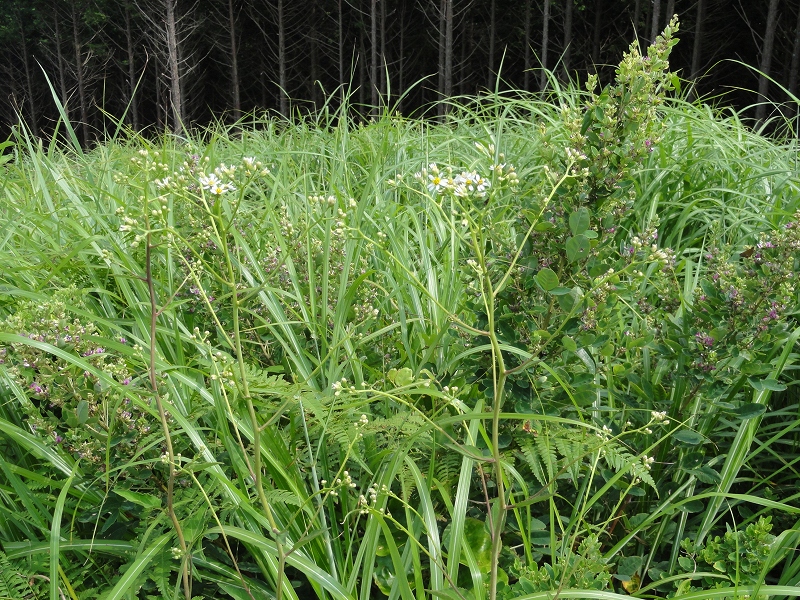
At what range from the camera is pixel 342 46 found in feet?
71.5

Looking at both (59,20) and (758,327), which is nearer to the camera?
(758,327)

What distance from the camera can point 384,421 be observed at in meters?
1.38

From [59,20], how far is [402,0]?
13.4 metres

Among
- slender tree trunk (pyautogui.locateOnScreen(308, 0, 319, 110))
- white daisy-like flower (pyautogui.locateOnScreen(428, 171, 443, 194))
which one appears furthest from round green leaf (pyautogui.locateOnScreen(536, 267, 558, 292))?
slender tree trunk (pyautogui.locateOnScreen(308, 0, 319, 110))

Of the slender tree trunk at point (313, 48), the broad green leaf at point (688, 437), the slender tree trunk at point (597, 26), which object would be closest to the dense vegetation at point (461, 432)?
the broad green leaf at point (688, 437)

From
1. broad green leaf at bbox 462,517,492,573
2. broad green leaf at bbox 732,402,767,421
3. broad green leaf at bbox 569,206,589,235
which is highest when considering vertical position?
broad green leaf at bbox 569,206,589,235

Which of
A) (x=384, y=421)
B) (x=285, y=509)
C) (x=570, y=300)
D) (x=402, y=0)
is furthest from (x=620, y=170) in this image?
(x=402, y=0)

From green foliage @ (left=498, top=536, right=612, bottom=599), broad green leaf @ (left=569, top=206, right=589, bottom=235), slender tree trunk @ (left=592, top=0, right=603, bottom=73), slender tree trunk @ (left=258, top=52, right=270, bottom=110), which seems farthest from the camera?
slender tree trunk @ (left=258, top=52, right=270, bottom=110)

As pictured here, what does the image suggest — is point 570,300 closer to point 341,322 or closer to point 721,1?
point 341,322

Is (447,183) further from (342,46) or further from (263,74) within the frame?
(263,74)

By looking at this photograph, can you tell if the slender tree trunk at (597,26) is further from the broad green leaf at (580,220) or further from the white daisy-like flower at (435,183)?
the white daisy-like flower at (435,183)

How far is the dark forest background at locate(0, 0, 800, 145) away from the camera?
56.6 ft

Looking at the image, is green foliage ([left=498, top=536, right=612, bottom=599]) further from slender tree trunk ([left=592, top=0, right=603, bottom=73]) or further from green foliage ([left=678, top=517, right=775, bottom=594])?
slender tree trunk ([left=592, top=0, right=603, bottom=73])

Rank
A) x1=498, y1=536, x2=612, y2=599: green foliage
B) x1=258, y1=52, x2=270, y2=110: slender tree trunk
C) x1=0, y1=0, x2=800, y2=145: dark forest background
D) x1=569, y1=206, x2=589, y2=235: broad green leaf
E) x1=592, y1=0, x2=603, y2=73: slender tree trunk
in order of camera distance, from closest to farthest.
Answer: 1. x1=498, y1=536, x2=612, y2=599: green foliage
2. x1=569, y1=206, x2=589, y2=235: broad green leaf
3. x1=0, y1=0, x2=800, y2=145: dark forest background
4. x1=592, y1=0, x2=603, y2=73: slender tree trunk
5. x1=258, y1=52, x2=270, y2=110: slender tree trunk
